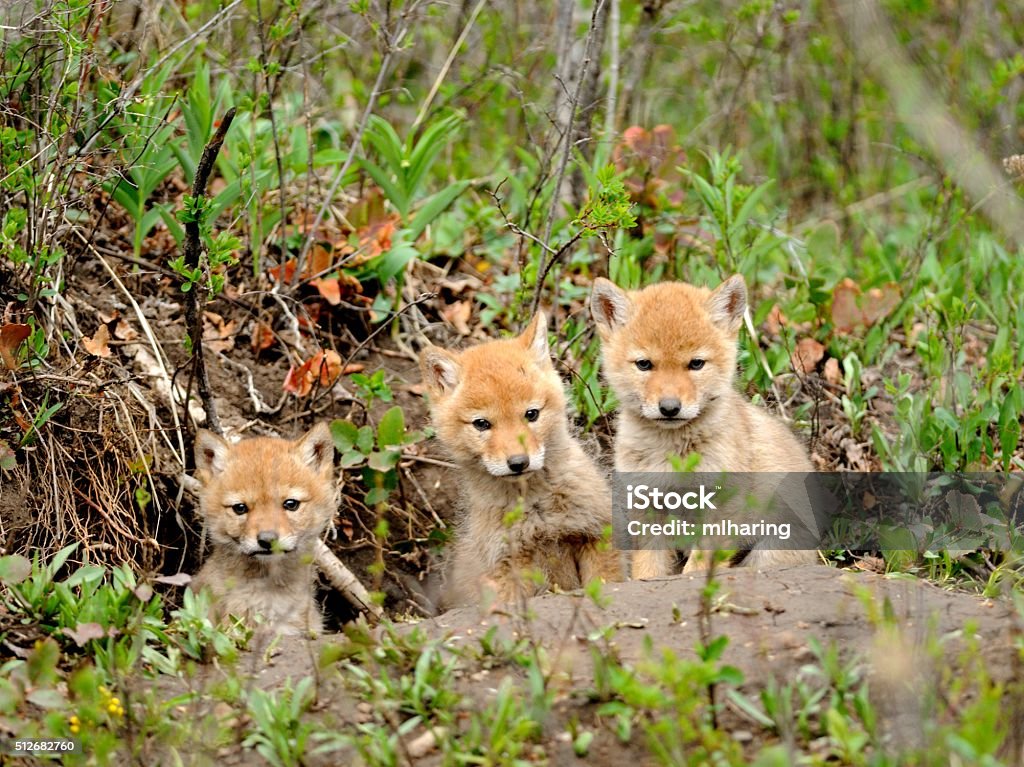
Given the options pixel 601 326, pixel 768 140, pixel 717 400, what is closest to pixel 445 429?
pixel 601 326

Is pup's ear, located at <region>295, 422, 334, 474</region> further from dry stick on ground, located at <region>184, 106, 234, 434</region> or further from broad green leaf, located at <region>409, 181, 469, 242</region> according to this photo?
broad green leaf, located at <region>409, 181, 469, 242</region>

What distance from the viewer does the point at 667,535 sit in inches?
203

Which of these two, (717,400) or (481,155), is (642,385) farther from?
(481,155)

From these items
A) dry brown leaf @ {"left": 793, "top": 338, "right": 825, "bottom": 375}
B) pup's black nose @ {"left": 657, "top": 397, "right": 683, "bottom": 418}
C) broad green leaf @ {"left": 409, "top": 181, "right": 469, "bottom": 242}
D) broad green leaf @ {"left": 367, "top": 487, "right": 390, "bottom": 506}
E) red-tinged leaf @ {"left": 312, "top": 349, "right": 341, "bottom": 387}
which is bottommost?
broad green leaf @ {"left": 367, "top": 487, "right": 390, "bottom": 506}

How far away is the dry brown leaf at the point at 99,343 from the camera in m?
5.52

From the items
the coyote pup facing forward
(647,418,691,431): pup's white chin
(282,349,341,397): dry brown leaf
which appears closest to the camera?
(647,418,691,431): pup's white chin

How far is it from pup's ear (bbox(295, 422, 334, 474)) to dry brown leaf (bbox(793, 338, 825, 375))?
2.76 m

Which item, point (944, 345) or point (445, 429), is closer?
point (445, 429)

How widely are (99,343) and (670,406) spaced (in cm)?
272

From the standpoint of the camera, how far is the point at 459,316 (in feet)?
23.0

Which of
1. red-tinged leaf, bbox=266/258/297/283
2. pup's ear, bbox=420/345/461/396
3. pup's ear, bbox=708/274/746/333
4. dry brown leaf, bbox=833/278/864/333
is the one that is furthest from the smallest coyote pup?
dry brown leaf, bbox=833/278/864/333

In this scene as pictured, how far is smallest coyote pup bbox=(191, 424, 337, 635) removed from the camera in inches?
206

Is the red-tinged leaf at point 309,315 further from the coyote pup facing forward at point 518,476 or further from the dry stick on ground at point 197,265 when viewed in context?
the coyote pup facing forward at point 518,476

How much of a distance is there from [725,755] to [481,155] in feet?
22.5
